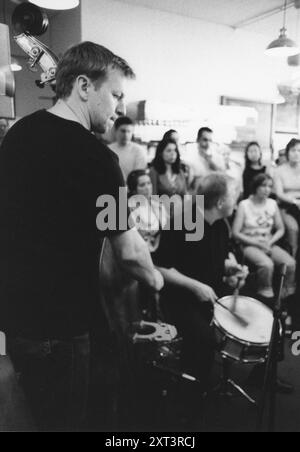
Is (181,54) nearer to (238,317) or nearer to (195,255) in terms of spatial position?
(195,255)

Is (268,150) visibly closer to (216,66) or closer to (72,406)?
(216,66)

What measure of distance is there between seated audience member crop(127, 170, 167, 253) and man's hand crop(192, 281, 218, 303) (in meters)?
0.93

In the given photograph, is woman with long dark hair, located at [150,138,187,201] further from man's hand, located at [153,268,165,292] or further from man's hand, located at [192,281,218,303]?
man's hand, located at [153,268,165,292]

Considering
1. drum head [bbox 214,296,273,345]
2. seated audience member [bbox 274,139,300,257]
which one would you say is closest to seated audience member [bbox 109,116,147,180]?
seated audience member [bbox 274,139,300,257]

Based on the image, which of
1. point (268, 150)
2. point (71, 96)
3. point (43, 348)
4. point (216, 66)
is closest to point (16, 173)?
point (71, 96)

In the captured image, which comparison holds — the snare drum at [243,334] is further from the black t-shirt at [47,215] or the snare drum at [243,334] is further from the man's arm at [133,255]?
the black t-shirt at [47,215]

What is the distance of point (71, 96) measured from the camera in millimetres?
1173

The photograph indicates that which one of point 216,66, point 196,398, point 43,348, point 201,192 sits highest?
point 216,66

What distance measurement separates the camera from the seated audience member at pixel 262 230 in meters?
3.84

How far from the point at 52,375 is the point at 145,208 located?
93.6 inches

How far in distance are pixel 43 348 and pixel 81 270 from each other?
0.81 ft

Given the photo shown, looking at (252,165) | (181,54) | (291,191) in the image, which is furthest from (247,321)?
(181,54)

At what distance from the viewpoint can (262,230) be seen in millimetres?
3990

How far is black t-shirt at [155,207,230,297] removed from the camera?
247 centimetres
